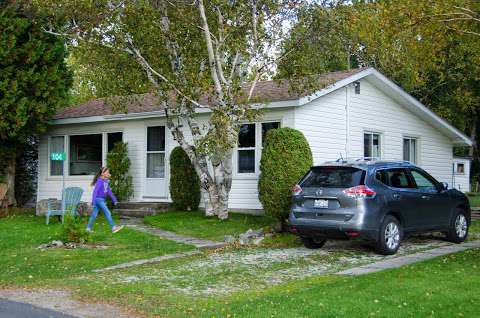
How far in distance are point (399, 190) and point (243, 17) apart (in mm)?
6077

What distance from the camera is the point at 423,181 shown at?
41.7 feet

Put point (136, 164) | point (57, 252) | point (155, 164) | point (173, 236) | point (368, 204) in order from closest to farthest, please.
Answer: point (368, 204)
point (57, 252)
point (173, 236)
point (155, 164)
point (136, 164)

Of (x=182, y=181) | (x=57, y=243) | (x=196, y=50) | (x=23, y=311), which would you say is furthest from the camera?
(x=182, y=181)

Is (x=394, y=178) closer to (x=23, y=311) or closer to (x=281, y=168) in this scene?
(x=281, y=168)

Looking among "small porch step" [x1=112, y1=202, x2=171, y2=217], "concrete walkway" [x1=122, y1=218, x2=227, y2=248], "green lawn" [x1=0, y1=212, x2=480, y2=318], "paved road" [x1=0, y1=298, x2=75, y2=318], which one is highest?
"small porch step" [x1=112, y1=202, x2=171, y2=217]

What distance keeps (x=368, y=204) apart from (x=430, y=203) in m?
2.09

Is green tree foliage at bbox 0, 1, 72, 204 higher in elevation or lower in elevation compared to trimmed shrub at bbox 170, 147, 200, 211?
higher

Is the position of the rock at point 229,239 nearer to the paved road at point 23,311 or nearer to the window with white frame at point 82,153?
the paved road at point 23,311

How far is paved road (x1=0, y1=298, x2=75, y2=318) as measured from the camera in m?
6.98

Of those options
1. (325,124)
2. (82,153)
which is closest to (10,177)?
(82,153)

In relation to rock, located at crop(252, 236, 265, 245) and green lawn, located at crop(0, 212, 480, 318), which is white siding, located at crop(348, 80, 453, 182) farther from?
green lawn, located at crop(0, 212, 480, 318)

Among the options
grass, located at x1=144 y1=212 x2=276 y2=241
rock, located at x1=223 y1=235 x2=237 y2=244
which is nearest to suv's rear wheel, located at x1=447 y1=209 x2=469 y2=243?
grass, located at x1=144 y1=212 x2=276 y2=241

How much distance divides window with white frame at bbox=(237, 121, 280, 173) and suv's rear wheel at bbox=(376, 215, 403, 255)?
6398mm

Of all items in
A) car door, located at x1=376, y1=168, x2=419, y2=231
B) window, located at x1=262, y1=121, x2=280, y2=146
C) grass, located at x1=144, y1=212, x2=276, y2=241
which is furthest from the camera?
window, located at x1=262, y1=121, x2=280, y2=146
